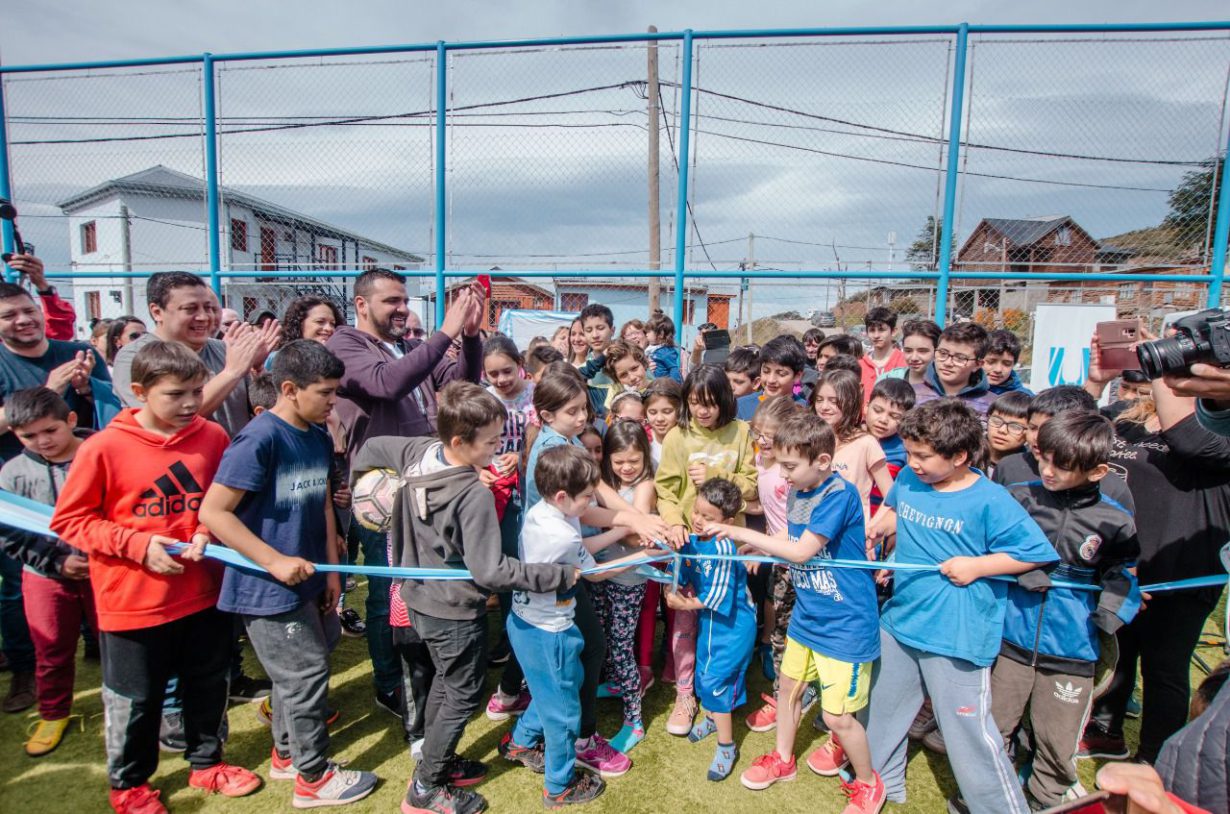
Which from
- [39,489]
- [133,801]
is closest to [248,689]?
[133,801]

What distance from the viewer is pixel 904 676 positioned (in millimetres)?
2445

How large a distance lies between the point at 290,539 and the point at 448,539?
63 centimetres

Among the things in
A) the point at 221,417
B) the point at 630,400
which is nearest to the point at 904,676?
the point at 630,400

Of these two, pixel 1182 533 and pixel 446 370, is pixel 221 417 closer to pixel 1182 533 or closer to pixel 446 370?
pixel 446 370

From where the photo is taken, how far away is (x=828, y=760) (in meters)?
2.75

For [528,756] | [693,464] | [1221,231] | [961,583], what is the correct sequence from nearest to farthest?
1. [961,583]
2. [528,756]
3. [693,464]
4. [1221,231]

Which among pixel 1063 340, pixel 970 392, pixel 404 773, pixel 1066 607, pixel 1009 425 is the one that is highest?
pixel 1063 340

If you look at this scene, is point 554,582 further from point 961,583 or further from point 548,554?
point 961,583

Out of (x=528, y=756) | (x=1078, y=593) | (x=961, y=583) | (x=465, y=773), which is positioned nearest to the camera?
(x=961, y=583)

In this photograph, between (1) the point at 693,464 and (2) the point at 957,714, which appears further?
(1) the point at 693,464

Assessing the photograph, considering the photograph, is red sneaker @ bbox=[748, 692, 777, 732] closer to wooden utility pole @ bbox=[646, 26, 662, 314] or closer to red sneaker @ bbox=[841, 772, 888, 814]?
red sneaker @ bbox=[841, 772, 888, 814]

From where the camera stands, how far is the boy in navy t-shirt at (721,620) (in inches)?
107

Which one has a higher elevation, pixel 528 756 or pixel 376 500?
pixel 376 500

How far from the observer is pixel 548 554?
2.40 metres
